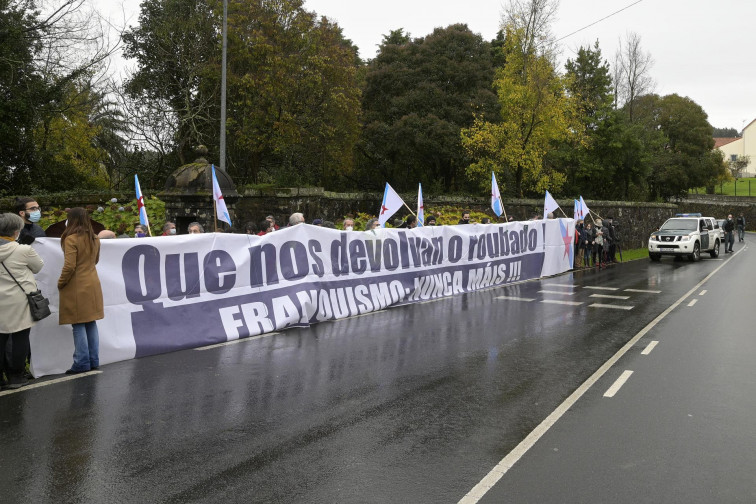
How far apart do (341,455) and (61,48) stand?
26.0m

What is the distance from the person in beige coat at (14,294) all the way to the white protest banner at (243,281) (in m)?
0.42

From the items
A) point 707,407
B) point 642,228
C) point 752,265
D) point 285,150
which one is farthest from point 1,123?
point 642,228

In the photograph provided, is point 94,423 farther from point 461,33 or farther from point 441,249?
point 461,33

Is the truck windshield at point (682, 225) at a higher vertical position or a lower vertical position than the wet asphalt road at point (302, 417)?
higher

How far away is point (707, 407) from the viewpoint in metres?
6.05

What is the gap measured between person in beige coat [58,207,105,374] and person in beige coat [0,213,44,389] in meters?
0.39

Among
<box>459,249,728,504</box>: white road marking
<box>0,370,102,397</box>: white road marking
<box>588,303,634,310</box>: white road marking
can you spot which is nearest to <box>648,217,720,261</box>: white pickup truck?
<box>588,303,634,310</box>: white road marking

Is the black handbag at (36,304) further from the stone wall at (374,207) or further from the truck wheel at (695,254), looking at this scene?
the truck wheel at (695,254)

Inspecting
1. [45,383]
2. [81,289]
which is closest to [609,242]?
[81,289]

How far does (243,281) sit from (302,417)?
4.45 metres

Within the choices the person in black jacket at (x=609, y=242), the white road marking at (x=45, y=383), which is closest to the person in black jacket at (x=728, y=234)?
the person in black jacket at (x=609, y=242)

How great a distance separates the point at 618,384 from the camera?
6.92 m

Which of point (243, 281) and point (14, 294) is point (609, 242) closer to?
point (243, 281)

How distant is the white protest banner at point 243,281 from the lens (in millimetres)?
7855
